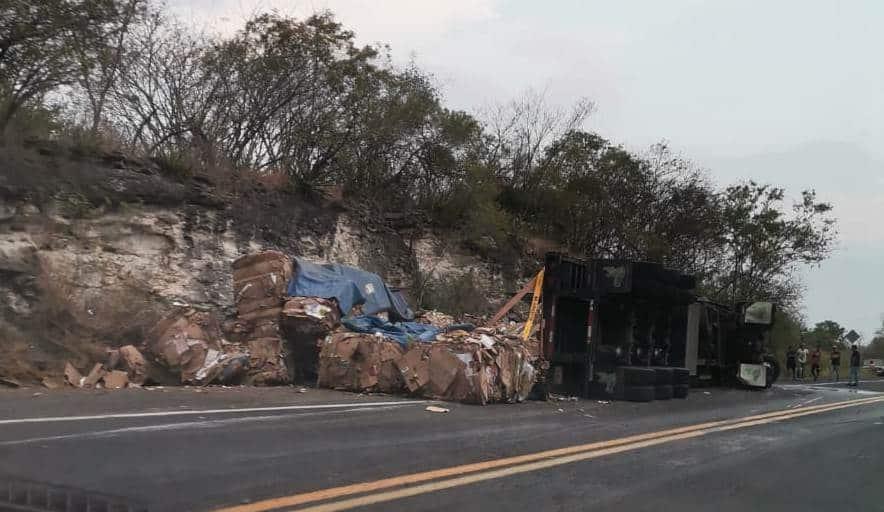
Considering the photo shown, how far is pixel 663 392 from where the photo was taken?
52.9 ft

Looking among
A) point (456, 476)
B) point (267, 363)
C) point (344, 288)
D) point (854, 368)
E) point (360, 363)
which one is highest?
point (344, 288)

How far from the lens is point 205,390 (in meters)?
12.8

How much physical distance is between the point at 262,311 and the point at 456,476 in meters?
9.73

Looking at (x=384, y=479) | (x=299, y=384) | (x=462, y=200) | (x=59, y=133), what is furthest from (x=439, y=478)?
(x=462, y=200)

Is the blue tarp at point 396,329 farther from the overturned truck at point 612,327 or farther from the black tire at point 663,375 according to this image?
the black tire at point 663,375

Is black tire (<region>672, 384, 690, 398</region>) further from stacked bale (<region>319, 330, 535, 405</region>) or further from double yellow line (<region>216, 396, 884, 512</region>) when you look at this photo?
double yellow line (<region>216, 396, 884, 512</region>)

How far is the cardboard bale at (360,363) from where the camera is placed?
1371cm

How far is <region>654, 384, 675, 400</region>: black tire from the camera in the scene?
15844mm

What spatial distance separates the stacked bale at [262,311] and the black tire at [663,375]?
24.8ft

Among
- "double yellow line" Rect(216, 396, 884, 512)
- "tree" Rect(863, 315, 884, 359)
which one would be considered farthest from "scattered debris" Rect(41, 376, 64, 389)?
"tree" Rect(863, 315, 884, 359)

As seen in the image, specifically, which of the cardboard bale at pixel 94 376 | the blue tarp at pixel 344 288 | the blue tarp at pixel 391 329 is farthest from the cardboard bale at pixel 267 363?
the cardboard bale at pixel 94 376

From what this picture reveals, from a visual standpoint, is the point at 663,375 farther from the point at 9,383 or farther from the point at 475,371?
the point at 9,383

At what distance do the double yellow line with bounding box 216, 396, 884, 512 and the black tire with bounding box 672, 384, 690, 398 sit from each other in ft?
20.1

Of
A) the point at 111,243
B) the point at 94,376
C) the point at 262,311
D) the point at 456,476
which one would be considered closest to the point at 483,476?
the point at 456,476
